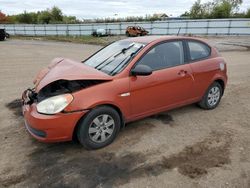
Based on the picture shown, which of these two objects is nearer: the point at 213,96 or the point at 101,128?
the point at 101,128

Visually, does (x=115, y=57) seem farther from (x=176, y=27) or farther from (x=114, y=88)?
(x=176, y=27)

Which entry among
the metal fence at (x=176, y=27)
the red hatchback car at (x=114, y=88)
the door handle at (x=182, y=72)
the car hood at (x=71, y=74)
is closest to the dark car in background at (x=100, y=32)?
the metal fence at (x=176, y=27)

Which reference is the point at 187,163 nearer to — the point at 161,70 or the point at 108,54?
the point at 161,70

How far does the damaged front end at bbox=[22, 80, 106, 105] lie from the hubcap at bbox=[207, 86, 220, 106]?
8.57 feet

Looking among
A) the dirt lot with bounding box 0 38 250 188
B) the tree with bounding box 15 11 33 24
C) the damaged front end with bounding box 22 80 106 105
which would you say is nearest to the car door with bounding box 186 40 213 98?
the dirt lot with bounding box 0 38 250 188

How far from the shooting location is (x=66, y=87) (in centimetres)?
378

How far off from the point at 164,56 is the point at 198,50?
3.26 ft

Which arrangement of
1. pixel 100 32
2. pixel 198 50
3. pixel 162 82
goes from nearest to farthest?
pixel 162 82, pixel 198 50, pixel 100 32

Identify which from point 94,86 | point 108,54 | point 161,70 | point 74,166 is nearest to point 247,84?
point 161,70

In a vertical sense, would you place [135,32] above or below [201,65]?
below

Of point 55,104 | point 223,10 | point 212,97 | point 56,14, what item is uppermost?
point 56,14

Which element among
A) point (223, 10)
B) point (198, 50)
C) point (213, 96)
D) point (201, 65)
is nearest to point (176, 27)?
point (223, 10)

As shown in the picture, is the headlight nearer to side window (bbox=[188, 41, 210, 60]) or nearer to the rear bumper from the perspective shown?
the rear bumper

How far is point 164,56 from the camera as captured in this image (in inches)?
177
